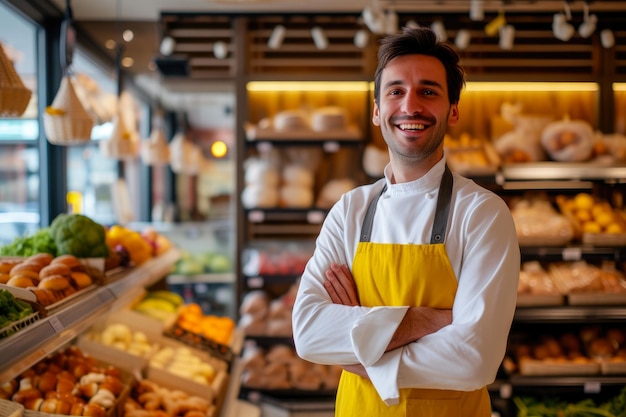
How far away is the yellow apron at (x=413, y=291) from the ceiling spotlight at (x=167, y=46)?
13.3 ft

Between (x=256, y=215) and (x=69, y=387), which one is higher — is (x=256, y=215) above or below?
above

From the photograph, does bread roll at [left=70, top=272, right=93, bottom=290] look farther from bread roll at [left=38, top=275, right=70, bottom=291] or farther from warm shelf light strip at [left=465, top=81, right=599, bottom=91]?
warm shelf light strip at [left=465, top=81, right=599, bottom=91]

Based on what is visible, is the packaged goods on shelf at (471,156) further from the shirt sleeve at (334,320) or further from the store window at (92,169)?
the shirt sleeve at (334,320)

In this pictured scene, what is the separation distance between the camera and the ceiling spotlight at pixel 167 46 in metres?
5.55

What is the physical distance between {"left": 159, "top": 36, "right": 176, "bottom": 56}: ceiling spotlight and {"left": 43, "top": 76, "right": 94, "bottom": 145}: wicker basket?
223cm

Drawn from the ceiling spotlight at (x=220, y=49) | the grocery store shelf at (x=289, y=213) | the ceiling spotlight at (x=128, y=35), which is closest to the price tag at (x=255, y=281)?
the grocery store shelf at (x=289, y=213)

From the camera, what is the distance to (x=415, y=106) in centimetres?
187

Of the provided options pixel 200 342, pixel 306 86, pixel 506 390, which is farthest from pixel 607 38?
pixel 200 342

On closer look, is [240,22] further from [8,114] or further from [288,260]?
[8,114]

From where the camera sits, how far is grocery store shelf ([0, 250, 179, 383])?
1964 mm

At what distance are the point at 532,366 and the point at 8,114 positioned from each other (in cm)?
373

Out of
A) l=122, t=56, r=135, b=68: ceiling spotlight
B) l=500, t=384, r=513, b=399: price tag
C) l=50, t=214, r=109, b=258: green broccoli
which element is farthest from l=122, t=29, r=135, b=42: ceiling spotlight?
l=500, t=384, r=513, b=399: price tag

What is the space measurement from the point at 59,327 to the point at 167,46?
3644 mm

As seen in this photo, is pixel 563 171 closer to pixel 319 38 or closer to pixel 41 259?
pixel 319 38
